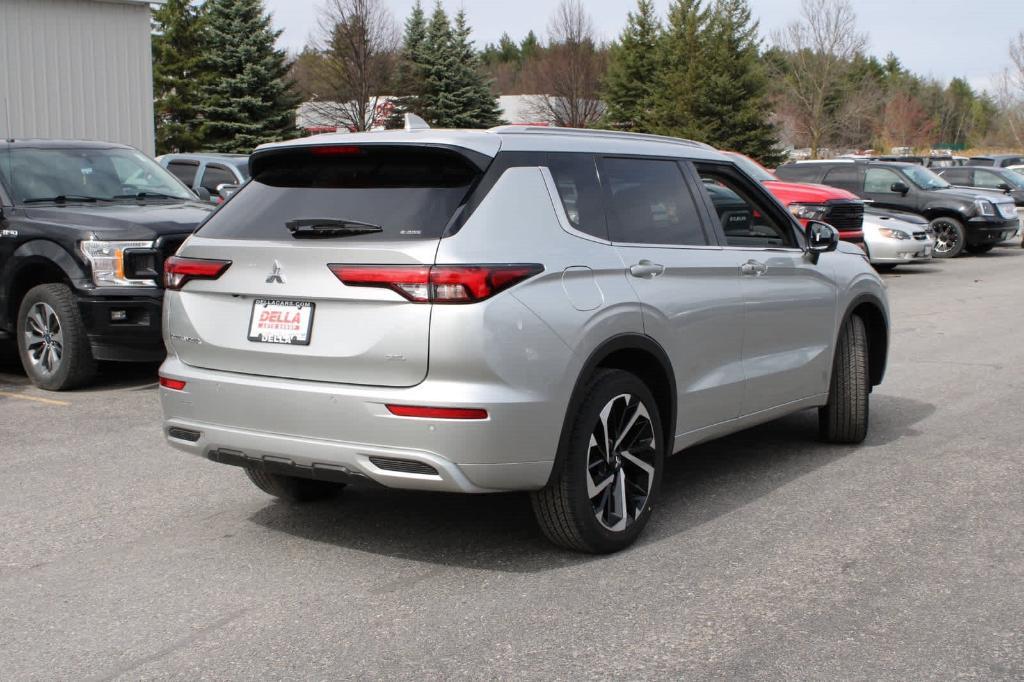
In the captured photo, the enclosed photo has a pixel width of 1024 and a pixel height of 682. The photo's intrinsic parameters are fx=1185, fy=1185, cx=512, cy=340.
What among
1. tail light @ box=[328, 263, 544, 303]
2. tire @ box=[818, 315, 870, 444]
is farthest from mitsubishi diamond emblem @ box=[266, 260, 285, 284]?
tire @ box=[818, 315, 870, 444]

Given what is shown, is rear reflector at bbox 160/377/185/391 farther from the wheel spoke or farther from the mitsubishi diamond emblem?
the wheel spoke

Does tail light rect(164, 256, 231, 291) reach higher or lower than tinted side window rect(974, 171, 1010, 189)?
lower

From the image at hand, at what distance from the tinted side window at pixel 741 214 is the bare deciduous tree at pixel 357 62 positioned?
39.5 m

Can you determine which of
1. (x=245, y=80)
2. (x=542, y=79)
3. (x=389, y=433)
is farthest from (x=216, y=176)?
(x=542, y=79)

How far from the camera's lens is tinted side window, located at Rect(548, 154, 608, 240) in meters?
4.87

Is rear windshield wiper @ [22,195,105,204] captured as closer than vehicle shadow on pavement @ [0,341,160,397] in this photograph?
No

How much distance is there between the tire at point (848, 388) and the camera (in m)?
6.82

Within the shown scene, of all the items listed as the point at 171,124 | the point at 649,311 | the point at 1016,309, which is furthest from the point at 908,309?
the point at 171,124

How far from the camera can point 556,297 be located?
4.54 meters

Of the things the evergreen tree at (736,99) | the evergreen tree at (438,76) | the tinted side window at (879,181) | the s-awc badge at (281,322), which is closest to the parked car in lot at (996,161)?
the evergreen tree at (736,99)

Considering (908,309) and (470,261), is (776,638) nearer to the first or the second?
(470,261)

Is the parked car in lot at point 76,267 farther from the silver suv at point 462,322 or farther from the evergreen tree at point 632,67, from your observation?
the evergreen tree at point 632,67

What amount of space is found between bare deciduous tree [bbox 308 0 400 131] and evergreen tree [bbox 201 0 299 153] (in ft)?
8.49

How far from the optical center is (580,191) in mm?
4980
